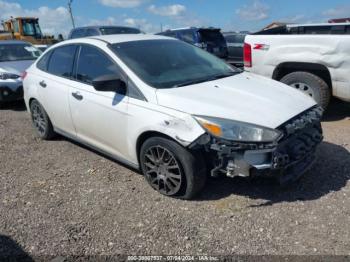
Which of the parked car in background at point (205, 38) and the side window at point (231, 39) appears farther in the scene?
the side window at point (231, 39)

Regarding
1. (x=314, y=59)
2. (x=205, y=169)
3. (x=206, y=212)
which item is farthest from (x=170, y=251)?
(x=314, y=59)

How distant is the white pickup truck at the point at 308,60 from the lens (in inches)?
207

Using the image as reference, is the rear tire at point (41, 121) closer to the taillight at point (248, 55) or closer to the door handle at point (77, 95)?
the door handle at point (77, 95)

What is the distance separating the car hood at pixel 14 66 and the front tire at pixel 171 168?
5651 millimetres

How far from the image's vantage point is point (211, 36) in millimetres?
11703

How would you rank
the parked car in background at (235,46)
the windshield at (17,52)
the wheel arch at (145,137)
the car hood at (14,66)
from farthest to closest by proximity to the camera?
the parked car in background at (235,46) < the windshield at (17,52) < the car hood at (14,66) < the wheel arch at (145,137)

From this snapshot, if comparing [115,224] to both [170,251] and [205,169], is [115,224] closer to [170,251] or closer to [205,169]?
[170,251]

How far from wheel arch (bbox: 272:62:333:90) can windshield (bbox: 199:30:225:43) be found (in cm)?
579

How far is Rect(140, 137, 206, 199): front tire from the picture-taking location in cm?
320

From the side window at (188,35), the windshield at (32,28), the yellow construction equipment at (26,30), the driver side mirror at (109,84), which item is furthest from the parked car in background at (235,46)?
the windshield at (32,28)

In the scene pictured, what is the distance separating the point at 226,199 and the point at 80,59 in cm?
247

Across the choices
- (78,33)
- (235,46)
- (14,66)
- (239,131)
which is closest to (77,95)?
(239,131)

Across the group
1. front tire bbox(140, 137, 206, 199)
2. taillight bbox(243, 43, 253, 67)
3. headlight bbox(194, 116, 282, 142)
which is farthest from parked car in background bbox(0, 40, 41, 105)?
headlight bbox(194, 116, 282, 142)

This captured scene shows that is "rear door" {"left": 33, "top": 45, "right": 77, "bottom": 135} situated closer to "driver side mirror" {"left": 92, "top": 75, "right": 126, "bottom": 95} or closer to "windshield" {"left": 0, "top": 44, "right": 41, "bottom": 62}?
"driver side mirror" {"left": 92, "top": 75, "right": 126, "bottom": 95}
